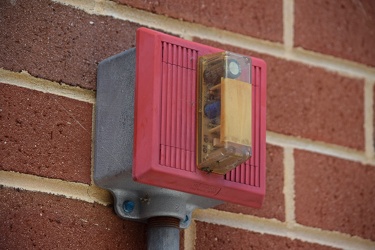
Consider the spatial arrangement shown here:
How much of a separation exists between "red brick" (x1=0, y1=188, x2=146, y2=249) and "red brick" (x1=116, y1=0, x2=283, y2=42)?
26 centimetres

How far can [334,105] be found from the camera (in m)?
1.39

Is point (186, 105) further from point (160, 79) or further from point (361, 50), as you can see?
point (361, 50)

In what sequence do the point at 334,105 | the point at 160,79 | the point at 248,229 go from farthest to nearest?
the point at 334,105 < the point at 248,229 < the point at 160,79

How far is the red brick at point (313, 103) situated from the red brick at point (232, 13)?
0.09 ft

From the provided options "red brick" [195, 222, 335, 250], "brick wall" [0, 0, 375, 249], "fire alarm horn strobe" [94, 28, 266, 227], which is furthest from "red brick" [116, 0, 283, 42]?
"red brick" [195, 222, 335, 250]

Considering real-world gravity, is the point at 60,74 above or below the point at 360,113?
above

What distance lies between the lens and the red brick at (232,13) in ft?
4.20

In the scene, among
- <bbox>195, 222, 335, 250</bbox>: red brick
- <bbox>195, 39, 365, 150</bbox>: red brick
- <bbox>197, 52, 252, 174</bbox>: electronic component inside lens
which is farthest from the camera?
<bbox>195, 39, 365, 150</bbox>: red brick

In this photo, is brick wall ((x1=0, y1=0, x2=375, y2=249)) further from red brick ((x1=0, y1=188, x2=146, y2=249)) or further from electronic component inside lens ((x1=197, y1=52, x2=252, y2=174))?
electronic component inside lens ((x1=197, y1=52, x2=252, y2=174))

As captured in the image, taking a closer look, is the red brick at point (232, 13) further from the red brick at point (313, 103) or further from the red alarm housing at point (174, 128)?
the red alarm housing at point (174, 128)

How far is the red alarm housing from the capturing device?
108cm

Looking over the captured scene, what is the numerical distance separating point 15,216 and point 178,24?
1.06 ft

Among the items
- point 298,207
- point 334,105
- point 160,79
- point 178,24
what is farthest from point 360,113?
point 160,79

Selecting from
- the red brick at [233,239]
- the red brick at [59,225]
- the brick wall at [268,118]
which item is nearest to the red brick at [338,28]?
the brick wall at [268,118]
